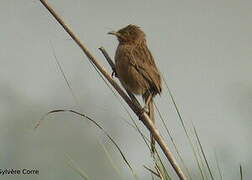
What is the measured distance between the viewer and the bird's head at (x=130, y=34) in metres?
1.23

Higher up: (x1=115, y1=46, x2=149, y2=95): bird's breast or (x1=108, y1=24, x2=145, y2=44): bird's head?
(x1=108, y1=24, x2=145, y2=44): bird's head

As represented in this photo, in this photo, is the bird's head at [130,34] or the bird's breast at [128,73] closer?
the bird's breast at [128,73]

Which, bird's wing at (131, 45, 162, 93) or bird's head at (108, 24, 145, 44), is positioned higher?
bird's head at (108, 24, 145, 44)

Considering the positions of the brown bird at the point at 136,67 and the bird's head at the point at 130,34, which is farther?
the bird's head at the point at 130,34

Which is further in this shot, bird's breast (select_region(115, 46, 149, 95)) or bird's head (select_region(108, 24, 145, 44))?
bird's head (select_region(108, 24, 145, 44))

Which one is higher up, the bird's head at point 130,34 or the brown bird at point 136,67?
the bird's head at point 130,34

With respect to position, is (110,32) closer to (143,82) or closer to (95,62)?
(143,82)

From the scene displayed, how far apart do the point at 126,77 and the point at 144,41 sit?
197mm

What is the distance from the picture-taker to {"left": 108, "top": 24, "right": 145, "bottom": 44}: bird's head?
1.23m

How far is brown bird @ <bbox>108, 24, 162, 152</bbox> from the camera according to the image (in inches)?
43.8

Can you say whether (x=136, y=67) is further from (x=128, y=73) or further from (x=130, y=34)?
(x=130, y=34)

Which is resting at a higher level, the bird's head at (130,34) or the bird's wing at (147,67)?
the bird's head at (130,34)

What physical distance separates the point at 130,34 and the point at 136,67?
0.51 feet

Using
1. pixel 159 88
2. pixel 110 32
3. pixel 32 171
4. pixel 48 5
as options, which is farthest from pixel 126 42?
pixel 48 5
